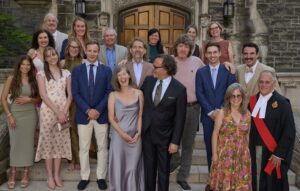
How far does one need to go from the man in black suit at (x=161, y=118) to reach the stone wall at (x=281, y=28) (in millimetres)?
6101

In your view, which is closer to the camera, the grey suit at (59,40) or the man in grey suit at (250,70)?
the man in grey suit at (250,70)

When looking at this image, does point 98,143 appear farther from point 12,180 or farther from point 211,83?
point 211,83

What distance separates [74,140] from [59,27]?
5.01 m

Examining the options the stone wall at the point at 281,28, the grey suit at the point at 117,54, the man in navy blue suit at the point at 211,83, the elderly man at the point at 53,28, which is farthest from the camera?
the stone wall at the point at 281,28

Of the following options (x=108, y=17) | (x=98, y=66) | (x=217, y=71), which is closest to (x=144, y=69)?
(x=98, y=66)

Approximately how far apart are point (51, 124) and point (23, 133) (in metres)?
0.36

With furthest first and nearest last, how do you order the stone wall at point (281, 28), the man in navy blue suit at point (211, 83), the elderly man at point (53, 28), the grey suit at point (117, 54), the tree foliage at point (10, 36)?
the stone wall at point (281, 28) → the tree foliage at point (10, 36) → the elderly man at point (53, 28) → the grey suit at point (117, 54) → the man in navy blue suit at point (211, 83)

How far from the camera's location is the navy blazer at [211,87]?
4.27 metres

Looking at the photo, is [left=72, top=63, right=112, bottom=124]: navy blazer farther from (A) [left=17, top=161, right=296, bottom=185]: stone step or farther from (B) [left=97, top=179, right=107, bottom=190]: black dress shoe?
(A) [left=17, top=161, right=296, bottom=185]: stone step

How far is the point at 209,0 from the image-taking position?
9.15 metres

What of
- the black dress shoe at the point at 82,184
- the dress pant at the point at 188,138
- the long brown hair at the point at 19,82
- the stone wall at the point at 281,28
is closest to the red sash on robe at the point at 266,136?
the dress pant at the point at 188,138

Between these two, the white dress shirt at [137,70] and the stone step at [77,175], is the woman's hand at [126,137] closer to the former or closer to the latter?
the white dress shirt at [137,70]

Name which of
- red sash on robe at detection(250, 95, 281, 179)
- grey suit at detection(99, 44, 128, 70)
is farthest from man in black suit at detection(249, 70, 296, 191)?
grey suit at detection(99, 44, 128, 70)

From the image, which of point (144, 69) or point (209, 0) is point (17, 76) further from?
point (209, 0)
